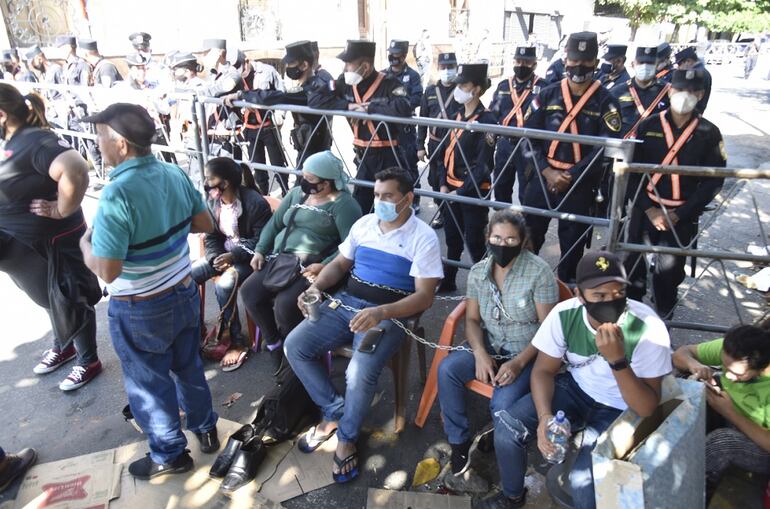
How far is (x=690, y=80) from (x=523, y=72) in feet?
7.86

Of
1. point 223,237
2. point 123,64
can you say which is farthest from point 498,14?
point 223,237

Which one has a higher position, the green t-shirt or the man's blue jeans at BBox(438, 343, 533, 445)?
the green t-shirt

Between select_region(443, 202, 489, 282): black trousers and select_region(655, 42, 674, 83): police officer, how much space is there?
4222 mm

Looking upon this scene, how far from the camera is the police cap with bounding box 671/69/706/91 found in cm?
388

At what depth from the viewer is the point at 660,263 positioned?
159 inches

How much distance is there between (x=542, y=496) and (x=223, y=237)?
2.88m

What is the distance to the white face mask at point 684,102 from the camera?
3906 mm

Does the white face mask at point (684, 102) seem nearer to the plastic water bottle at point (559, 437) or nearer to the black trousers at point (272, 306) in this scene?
the plastic water bottle at point (559, 437)

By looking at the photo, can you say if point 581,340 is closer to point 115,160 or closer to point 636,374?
point 636,374

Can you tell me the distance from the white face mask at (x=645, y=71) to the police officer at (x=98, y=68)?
7.56m

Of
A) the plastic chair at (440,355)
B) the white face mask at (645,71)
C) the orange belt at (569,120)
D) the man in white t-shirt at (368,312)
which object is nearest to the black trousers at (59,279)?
the man in white t-shirt at (368,312)

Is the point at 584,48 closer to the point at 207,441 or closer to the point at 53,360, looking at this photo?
the point at 207,441

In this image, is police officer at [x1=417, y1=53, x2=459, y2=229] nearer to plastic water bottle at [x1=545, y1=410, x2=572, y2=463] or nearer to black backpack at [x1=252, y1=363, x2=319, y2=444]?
black backpack at [x1=252, y1=363, x2=319, y2=444]

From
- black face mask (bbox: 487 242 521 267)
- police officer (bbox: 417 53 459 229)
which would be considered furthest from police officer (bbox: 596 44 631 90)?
black face mask (bbox: 487 242 521 267)
